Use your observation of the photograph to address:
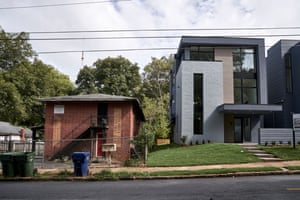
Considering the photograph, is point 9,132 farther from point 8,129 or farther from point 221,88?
point 221,88

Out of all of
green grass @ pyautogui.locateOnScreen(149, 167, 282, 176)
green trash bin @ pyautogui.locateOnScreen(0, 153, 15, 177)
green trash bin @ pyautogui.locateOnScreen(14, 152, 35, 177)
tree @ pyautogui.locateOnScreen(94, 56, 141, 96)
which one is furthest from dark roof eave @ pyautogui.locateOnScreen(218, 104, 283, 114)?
tree @ pyautogui.locateOnScreen(94, 56, 141, 96)

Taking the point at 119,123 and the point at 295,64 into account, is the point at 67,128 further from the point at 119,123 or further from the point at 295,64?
the point at 295,64

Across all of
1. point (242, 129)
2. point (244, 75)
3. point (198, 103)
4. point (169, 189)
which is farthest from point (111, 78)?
point (169, 189)

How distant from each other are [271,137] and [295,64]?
927cm

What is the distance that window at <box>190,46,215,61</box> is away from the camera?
24.7 metres

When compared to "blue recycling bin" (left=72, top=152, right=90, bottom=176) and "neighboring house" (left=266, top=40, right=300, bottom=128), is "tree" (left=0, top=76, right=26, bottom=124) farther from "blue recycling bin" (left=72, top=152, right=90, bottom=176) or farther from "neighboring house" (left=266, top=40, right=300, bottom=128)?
"neighboring house" (left=266, top=40, right=300, bottom=128)

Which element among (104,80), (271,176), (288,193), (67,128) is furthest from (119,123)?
(104,80)

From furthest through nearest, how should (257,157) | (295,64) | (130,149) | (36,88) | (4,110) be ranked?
(36,88) → (4,110) → (295,64) → (130,149) → (257,157)

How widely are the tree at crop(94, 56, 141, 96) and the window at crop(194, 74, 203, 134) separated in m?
23.2

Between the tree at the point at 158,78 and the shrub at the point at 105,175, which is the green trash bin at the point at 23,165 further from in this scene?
the tree at the point at 158,78

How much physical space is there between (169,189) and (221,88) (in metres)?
16.2

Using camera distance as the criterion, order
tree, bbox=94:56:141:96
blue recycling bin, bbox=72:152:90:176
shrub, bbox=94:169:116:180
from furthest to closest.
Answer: tree, bbox=94:56:141:96 < blue recycling bin, bbox=72:152:90:176 < shrub, bbox=94:169:116:180

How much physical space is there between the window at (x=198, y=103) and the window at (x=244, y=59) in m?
4.24

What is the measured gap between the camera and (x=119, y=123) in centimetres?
1842
